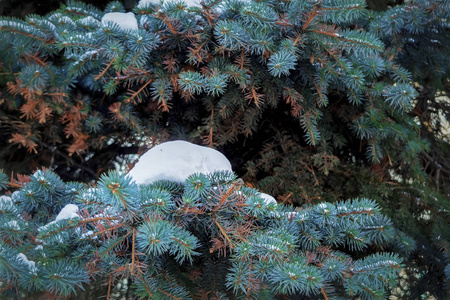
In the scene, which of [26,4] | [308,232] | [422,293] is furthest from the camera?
[26,4]

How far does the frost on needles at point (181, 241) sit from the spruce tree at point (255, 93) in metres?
0.12

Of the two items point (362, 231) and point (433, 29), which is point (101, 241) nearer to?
point (362, 231)

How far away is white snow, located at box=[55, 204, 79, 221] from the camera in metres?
0.81

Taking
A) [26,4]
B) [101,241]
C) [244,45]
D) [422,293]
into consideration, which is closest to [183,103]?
[244,45]

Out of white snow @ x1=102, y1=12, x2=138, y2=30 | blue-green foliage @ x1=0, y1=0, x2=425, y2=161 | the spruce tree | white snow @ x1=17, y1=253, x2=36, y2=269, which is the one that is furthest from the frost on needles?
white snow @ x1=102, y1=12, x2=138, y2=30

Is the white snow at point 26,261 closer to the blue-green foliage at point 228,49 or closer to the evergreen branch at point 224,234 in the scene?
the evergreen branch at point 224,234

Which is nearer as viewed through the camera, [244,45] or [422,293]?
[244,45]

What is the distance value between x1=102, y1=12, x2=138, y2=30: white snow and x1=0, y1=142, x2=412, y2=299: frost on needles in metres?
0.34

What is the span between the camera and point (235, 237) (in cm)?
74

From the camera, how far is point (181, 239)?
0.68 m

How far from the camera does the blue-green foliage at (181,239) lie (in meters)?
0.69

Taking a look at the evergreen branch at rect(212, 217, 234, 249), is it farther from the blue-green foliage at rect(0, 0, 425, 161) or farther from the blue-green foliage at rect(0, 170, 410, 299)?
the blue-green foliage at rect(0, 0, 425, 161)

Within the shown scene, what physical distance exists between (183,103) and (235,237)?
21.2 inches

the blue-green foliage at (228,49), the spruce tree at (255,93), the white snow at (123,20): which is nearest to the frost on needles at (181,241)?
the spruce tree at (255,93)
